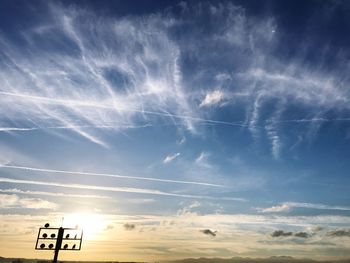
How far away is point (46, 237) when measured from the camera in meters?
81.9

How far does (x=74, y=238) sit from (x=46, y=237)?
3.41 m

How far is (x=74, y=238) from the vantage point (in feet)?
270
